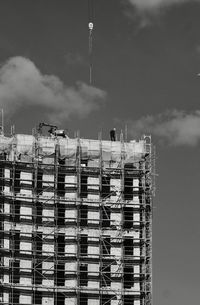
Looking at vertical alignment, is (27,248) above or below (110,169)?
below

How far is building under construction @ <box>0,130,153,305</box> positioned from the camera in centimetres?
14775

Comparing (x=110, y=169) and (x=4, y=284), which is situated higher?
(x=110, y=169)

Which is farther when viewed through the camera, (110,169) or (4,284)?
(110,169)

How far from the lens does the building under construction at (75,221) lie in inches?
5817

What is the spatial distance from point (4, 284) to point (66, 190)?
56.1 feet

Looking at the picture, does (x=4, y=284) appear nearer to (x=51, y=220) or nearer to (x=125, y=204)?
(x=51, y=220)

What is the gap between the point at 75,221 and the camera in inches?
5935

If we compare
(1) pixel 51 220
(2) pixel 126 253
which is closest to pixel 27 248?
(1) pixel 51 220

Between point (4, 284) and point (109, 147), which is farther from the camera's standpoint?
point (109, 147)

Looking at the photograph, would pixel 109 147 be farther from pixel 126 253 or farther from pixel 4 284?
pixel 4 284

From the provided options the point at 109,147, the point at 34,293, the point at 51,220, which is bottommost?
the point at 34,293

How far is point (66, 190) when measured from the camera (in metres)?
153

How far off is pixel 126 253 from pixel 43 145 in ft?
65.0

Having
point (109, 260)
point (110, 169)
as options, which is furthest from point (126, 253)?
point (110, 169)
